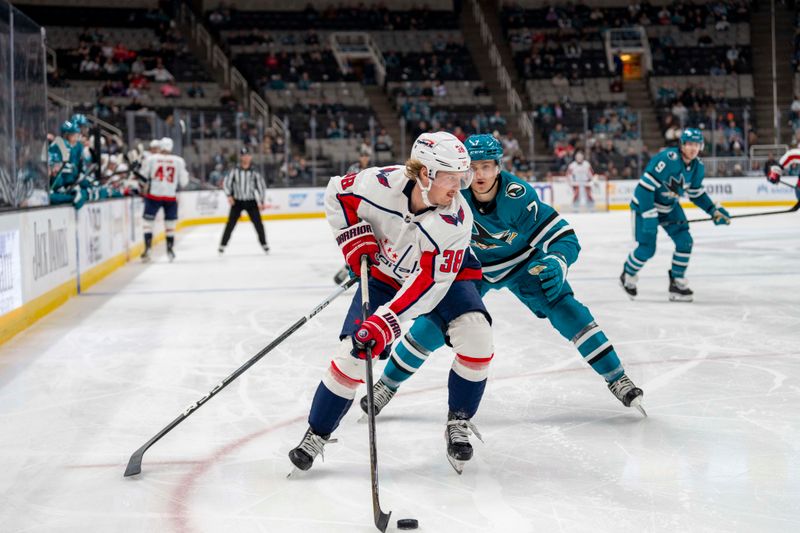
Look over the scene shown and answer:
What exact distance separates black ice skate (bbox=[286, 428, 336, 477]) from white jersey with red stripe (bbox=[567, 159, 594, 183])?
15861 millimetres

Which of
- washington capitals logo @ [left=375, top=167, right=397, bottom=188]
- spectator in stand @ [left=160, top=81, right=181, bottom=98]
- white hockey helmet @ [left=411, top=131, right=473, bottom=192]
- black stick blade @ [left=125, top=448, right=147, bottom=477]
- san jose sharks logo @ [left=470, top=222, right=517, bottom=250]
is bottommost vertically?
black stick blade @ [left=125, top=448, right=147, bottom=477]

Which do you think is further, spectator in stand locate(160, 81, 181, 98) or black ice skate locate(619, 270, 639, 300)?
spectator in stand locate(160, 81, 181, 98)

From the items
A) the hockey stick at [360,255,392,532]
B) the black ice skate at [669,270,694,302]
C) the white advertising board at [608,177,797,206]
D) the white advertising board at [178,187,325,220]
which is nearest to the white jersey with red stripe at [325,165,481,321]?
the hockey stick at [360,255,392,532]

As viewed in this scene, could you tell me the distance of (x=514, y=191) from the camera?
3604 millimetres

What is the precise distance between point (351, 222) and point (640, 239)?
441 centimetres

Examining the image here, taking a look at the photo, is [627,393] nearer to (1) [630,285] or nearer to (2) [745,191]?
(1) [630,285]

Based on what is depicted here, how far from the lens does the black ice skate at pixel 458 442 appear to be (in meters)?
2.99

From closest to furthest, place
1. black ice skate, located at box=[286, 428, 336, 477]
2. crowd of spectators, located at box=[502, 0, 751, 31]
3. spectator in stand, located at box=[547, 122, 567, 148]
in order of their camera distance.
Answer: black ice skate, located at box=[286, 428, 336, 477] → spectator in stand, located at box=[547, 122, 567, 148] → crowd of spectators, located at box=[502, 0, 751, 31]

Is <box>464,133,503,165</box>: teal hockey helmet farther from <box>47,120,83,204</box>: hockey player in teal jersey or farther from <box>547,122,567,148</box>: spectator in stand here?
<box>547,122,567,148</box>: spectator in stand

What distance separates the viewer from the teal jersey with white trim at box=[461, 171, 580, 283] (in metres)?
3.62

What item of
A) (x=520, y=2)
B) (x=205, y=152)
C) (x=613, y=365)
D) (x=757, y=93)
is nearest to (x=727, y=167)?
(x=757, y=93)

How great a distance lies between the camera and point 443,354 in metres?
4.97

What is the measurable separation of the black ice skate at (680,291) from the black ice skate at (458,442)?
415 cm

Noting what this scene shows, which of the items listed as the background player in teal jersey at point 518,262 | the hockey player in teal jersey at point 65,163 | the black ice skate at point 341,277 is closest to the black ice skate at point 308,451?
Answer: the background player in teal jersey at point 518,262
